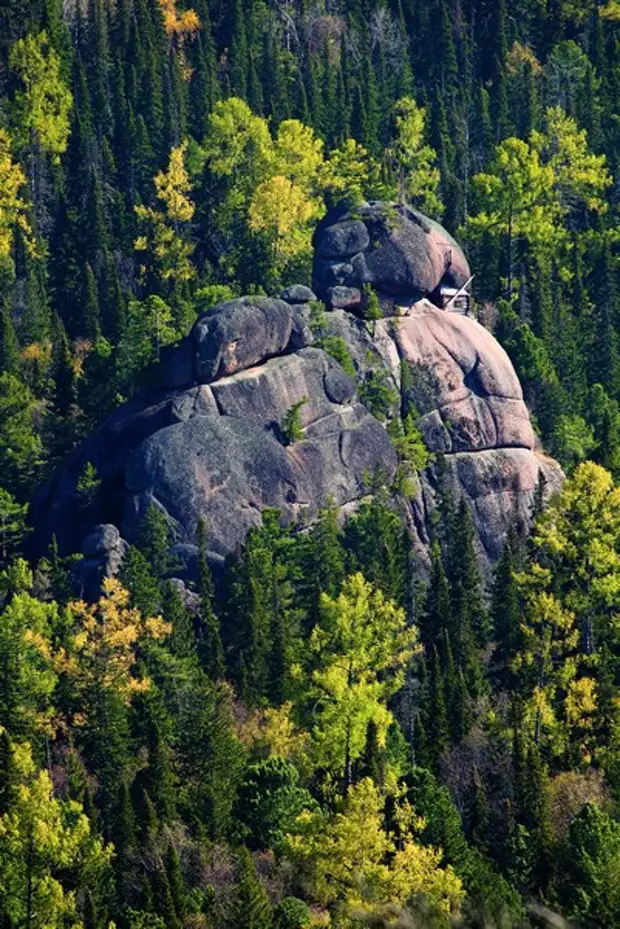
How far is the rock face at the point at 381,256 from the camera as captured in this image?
136 m

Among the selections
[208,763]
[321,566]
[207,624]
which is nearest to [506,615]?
[321,566]

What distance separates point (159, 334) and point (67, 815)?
44597 millimetres

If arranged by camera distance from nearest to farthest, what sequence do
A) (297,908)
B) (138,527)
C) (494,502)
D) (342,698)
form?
(297,908), (342,698), (138,527), (494,502)

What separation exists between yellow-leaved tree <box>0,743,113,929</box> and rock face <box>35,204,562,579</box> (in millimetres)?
22776

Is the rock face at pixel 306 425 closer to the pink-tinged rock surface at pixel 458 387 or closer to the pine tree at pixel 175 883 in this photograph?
the pink-tinged rock surface at pixel 458 387

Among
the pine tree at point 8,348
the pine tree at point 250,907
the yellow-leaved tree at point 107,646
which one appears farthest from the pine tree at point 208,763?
the pine tree at point 8,348

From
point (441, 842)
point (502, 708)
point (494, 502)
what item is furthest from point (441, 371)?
point (441, 842)

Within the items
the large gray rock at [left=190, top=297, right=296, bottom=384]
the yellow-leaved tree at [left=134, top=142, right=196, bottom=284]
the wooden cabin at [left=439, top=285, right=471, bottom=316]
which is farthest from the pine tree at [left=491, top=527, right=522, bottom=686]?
the yellow-leaved tree at [left=134, top=142, right=196, bottom=284]

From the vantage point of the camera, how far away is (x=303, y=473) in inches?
4879

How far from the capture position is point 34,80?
171 m

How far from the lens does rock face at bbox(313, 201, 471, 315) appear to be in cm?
13600

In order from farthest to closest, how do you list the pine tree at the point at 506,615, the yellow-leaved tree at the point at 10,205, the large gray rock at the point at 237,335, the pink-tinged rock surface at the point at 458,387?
the yellow-leaved tree at the point at 10,205
the pink-tinged rock surface at the point at 458,387
the large gray rock at the point at 237,335
the pine tree at the point at 506,615

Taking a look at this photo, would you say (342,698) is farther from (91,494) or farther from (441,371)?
(441,371)

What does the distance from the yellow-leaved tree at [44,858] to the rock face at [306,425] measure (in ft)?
74.7
